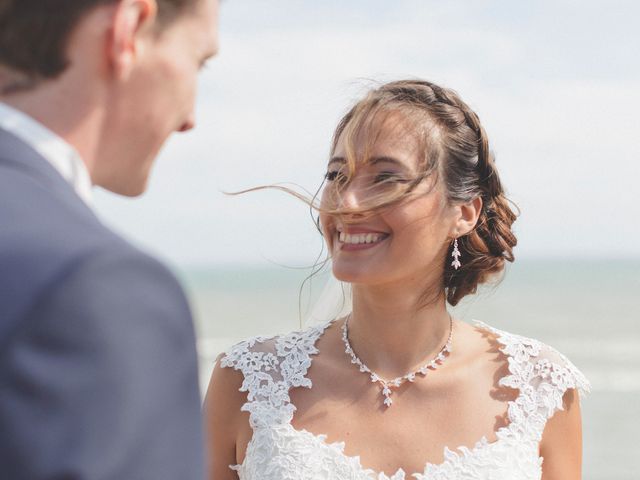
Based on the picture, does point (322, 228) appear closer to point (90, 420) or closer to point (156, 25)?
point (156, 25)

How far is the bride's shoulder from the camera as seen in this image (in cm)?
446

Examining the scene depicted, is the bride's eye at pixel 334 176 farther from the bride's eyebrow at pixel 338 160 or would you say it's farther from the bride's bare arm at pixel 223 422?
the bride's bare arm at pixel 223 422

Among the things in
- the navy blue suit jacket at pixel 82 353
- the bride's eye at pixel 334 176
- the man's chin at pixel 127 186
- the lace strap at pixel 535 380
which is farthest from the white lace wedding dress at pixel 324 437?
the navy blue suit jacket at pixel 82 353

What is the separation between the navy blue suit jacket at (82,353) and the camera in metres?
1.24

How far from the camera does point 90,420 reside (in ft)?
4.14

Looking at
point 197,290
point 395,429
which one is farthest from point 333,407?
point 197,290

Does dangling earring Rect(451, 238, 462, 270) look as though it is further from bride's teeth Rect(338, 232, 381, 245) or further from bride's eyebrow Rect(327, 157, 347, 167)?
bride's eyebrow Rect(327, 157, 347, 167)

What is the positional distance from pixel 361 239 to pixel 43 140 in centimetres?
281

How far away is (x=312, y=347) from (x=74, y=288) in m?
3.34

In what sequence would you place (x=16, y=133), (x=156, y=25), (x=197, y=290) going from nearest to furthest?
(x=16, y=133) → (x=156, y=25) → (x=197, y=290)

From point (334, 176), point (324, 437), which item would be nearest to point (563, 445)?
point (324, 437)

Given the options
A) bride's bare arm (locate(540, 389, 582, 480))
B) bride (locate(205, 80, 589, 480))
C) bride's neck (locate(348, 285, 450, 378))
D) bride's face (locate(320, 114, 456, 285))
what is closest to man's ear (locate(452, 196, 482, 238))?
bride (locate(205, 80, 589, 480))

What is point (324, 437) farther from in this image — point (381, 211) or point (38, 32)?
point (38, 32)

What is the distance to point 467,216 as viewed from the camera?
180 inches
